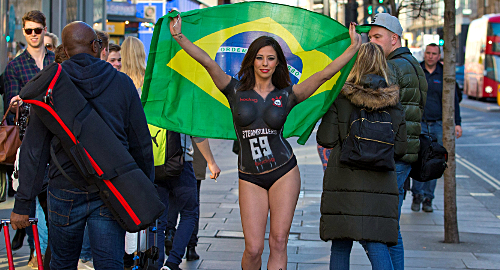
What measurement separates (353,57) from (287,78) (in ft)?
1.76

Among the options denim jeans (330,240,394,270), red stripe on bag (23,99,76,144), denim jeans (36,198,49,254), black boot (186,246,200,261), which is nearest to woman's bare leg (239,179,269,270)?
denim jeans (330,240,394,270)

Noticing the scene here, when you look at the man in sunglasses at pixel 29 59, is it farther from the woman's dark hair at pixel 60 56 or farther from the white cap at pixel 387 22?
the white cap at pixel 387 22

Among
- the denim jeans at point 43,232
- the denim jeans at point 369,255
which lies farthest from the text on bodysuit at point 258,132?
the denim jeans at point 43,232

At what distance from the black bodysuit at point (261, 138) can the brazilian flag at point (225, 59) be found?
2.12 ft

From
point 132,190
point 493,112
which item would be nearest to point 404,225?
point 132,190

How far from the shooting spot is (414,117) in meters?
4.38

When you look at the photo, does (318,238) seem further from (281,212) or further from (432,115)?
(432,115)

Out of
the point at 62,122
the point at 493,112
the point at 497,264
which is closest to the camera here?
the point at 62,122

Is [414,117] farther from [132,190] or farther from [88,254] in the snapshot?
[88,254]

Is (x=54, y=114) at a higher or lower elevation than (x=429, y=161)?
higher

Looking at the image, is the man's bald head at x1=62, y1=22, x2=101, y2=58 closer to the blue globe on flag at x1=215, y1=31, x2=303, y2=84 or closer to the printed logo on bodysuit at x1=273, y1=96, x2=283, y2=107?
the printed logo on bodysuit at x1=273, y1=96, x2=283, y2=107

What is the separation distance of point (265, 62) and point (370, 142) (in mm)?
873

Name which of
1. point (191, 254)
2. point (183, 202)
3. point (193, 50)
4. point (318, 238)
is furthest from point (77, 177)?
point (318, 238)

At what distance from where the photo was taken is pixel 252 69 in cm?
423
